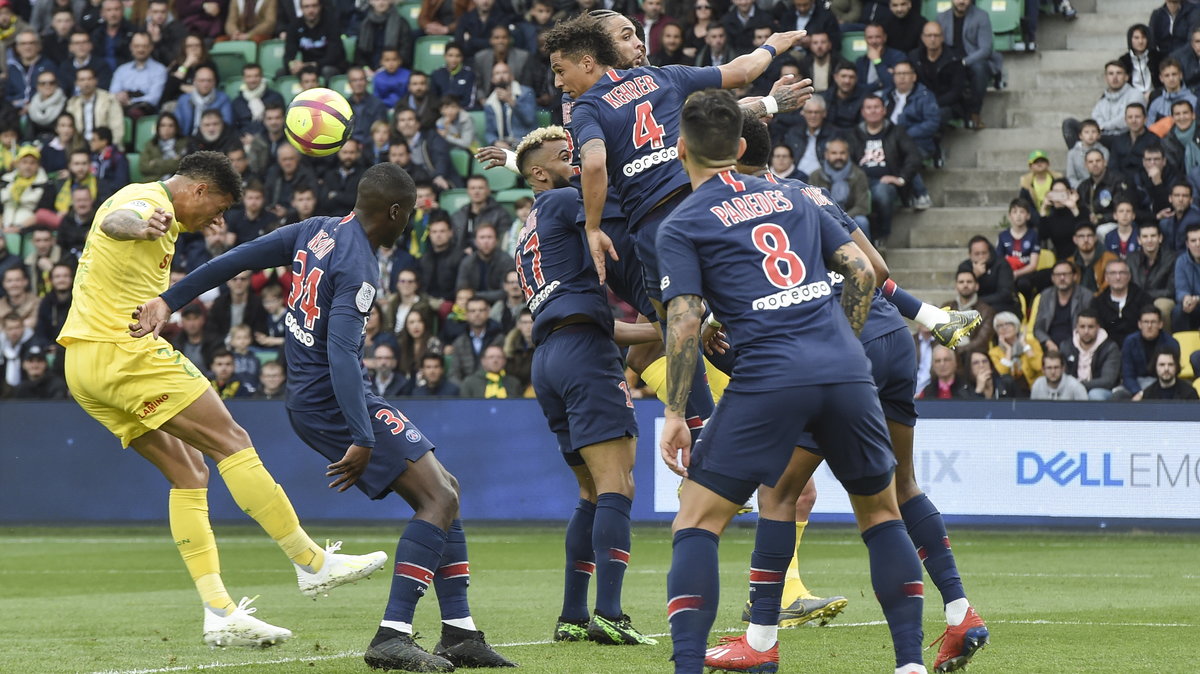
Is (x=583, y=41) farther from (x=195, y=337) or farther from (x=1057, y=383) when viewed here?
(x=195, y=337)

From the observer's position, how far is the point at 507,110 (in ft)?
65.1

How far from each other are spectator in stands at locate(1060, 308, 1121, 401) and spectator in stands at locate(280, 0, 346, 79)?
1068cm

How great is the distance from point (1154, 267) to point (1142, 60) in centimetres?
304

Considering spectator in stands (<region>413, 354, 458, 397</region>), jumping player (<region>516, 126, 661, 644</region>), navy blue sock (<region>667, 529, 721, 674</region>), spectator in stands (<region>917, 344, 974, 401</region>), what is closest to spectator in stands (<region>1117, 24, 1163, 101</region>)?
spectator in stands (<region>917, 344, 974, 401</region>)

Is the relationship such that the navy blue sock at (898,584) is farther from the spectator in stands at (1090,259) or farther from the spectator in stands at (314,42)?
the spectator in stands at (314,42)

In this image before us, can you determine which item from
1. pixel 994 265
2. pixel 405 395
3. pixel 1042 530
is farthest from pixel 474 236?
pixel 1042 530

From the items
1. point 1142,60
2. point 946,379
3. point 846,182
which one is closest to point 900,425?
point 946,379

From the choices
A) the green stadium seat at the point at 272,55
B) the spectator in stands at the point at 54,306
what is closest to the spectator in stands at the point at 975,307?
the spectator in stands at the point at 54,306

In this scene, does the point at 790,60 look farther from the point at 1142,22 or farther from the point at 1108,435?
the point at 1108,435

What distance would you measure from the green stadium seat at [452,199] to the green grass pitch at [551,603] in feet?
16.3

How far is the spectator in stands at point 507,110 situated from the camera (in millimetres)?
19703

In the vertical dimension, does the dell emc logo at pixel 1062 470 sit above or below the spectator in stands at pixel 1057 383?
below

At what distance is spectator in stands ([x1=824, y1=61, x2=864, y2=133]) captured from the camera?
18797 mm

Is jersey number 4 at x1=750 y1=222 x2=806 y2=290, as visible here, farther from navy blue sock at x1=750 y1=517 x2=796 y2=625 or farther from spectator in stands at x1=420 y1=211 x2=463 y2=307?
spectator in stands at x1=420 y1=211 x2=463 y2=307
